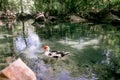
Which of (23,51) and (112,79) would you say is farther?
(23,51)

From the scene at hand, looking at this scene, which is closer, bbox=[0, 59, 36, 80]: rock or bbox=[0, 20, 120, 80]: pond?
bbox=[0, 59, 36, 80]: rock

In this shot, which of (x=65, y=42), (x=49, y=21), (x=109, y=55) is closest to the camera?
(x=109, y=55)

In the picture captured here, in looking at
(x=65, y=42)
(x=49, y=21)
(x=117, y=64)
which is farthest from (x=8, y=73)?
(x=49, y=21)

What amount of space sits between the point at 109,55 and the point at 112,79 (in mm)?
5301

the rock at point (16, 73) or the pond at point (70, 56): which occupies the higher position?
the rock at point (16, 73)

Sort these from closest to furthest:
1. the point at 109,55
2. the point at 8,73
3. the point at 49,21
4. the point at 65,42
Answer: the point at 8,73
the point at 109,55
the point at 65,42
the point at 49,21

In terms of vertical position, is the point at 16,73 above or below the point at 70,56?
above

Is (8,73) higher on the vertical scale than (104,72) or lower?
higher

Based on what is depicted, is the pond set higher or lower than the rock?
lower

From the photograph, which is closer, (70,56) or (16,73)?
(16,73)

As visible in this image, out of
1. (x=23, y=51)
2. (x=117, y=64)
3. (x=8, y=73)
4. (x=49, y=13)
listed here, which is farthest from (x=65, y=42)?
(x=49, y=13)

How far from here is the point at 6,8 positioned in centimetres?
4338

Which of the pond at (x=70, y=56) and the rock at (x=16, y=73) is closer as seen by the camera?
the rock at (x=16, y=73)

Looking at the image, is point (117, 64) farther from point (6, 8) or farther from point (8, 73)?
point (6, 8)
